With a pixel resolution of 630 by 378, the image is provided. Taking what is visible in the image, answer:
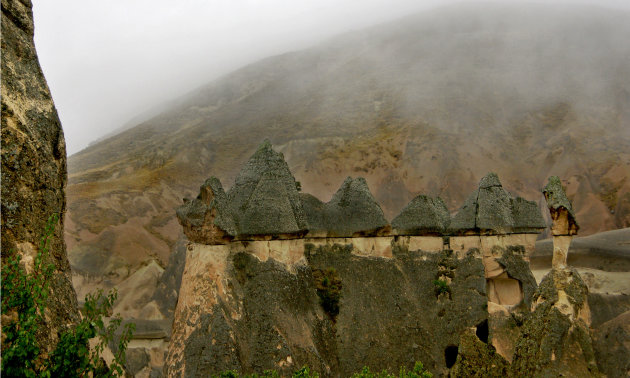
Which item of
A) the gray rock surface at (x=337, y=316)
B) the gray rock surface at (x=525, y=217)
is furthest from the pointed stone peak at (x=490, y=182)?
the gray rock surface at (x=337, y=316)

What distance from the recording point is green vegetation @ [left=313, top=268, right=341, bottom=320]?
10.1 m

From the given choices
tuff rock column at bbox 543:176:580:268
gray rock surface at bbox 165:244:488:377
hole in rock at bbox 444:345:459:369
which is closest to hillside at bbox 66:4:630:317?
gray rock surface at bbox 165:244:488:377

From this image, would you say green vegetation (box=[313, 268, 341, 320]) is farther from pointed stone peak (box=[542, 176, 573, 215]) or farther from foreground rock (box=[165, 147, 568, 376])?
pointed stone peak (box=[542, 176, 573, 215])

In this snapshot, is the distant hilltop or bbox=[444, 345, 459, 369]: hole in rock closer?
the distant hilltop

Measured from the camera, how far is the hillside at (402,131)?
140ft

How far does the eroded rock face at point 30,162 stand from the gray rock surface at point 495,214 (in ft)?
31.8

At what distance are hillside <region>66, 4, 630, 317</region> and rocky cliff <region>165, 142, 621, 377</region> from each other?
19186mm

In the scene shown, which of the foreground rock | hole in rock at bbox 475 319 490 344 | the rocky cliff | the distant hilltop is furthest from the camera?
hole in rock at bbox 475 319 490 344

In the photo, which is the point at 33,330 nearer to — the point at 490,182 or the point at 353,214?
the point at 353,214

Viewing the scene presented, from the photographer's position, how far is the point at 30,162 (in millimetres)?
4336

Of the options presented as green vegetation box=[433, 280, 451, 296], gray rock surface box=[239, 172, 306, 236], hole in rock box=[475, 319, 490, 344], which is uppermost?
gray rock surface box=[239, 172, 306, 236]

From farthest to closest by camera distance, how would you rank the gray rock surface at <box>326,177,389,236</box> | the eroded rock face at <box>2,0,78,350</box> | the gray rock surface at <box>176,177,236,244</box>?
the gray rock surface at <box>326,177,389,236</box>, the gray rock surface at <box>176,177,236,244</box>, the eroded rock face at <box>2,0,78,350</box>

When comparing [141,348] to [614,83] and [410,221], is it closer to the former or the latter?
[410,221]

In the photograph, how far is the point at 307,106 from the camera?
6397cm
